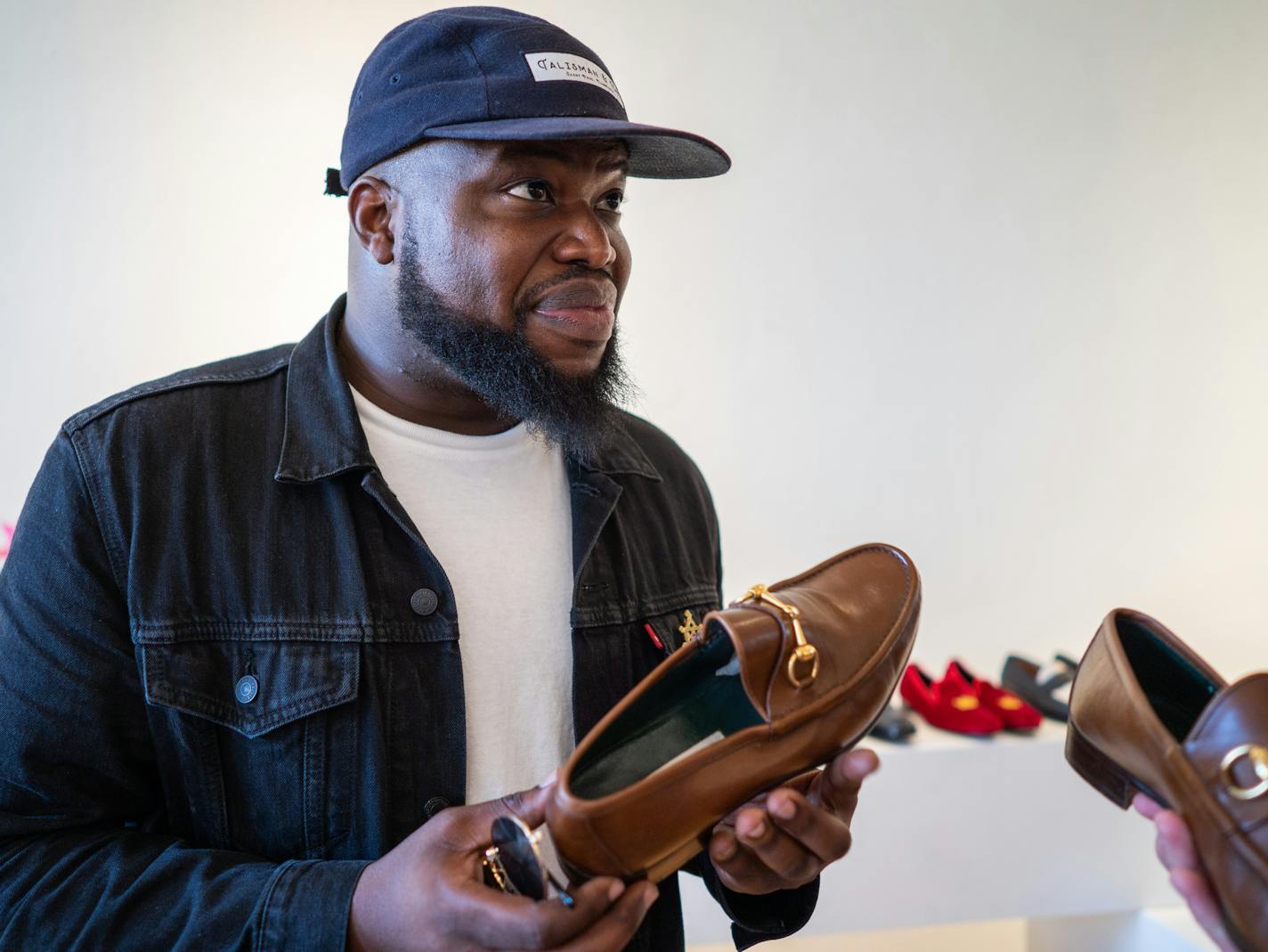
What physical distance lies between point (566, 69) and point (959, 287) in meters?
2.39

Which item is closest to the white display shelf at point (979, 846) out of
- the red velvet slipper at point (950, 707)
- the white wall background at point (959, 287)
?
the red velvet slipper at point (950, 707)

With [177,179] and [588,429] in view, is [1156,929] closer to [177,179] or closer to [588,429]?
[588,429]

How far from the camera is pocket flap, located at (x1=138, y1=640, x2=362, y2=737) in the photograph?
1.09 metres

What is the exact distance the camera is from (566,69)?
123 centimetres

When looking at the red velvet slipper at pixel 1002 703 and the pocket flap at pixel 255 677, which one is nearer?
the pocket flap at pixel 255 677

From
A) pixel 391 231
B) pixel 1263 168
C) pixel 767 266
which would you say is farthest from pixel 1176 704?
pixel 1263 168

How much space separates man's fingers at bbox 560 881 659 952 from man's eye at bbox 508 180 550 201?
2.53 feet

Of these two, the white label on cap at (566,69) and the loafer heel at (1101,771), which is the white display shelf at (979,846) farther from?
the white label on cap at (566,69)

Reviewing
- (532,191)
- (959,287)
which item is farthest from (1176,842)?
(959,287)

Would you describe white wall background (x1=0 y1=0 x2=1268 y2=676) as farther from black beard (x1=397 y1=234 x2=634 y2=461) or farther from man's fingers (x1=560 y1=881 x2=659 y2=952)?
man's fingers (x1=560 y1=881 x2=659 y2=952)

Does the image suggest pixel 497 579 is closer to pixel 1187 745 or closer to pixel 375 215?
pixel 375 215

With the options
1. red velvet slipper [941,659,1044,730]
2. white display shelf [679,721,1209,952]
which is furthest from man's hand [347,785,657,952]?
red velvet slipper [941,659,1044,730]

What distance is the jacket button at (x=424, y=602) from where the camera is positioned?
1.18 metres

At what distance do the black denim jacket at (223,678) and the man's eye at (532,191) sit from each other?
0.32 m
